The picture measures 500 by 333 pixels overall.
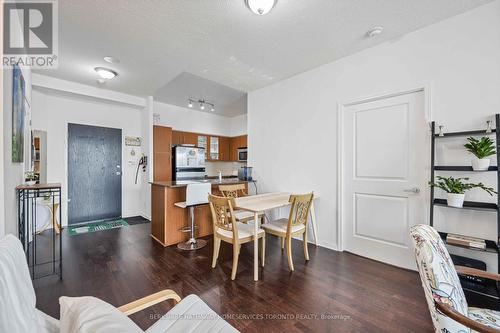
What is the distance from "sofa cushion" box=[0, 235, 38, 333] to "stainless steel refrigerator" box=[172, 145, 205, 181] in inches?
169

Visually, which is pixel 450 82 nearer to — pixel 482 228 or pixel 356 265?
pixel 482 228

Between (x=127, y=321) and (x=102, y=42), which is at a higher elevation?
(x=102, y=42)

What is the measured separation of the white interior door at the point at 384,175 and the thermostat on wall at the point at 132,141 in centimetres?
439

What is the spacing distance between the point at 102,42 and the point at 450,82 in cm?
394

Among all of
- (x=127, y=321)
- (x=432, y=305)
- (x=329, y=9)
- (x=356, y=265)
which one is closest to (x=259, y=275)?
(x=356, y=265)

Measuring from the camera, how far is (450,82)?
87.4 inches

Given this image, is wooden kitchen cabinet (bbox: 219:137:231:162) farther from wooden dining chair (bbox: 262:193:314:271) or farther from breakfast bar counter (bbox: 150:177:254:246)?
wooden dining chair (bbox: 262:193:314:271)

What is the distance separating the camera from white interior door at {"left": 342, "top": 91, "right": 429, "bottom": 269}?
8.06ft

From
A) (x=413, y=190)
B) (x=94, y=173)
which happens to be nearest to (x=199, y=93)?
(x=94, y=173)

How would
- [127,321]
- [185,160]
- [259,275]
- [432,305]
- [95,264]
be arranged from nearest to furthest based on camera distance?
[127,321] < [432,305] < [259,275] < [95,264] < [185,160]

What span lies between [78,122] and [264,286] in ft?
15.3

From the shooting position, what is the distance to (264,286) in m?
2.16

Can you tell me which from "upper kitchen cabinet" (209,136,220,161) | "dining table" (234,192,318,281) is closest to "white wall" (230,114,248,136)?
"upper kitchen cabinet" (209,136,220,161)

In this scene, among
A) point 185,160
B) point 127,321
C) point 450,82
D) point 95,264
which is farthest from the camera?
point 185,160
